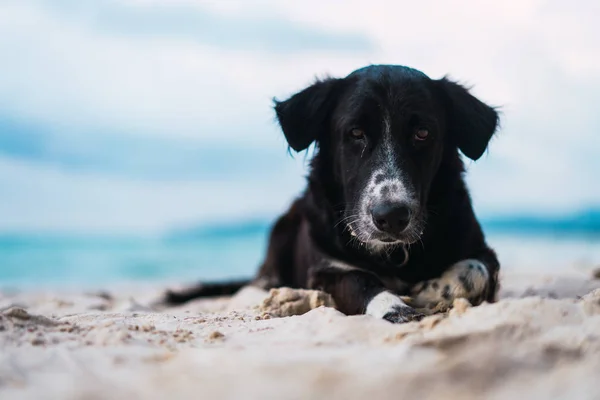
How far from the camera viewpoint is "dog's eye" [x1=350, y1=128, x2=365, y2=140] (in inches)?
155

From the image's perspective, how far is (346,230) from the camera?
164 inches

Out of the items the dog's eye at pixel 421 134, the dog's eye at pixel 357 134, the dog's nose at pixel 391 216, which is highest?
the dog's eye at pixel 357 134

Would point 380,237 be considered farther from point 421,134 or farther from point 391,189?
point 421,134

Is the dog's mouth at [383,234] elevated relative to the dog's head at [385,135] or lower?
lower

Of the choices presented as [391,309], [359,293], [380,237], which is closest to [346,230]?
[359,293]

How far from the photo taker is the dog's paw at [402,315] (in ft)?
10.4

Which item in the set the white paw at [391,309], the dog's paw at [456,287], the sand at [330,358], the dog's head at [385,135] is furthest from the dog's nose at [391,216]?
the sand at [330,358]

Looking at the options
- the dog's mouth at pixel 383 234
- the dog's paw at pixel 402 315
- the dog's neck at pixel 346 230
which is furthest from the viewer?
the dog's neck at pixel 346 230

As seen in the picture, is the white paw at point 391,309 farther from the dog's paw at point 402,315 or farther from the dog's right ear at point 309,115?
the dog's right ear at point 309,115

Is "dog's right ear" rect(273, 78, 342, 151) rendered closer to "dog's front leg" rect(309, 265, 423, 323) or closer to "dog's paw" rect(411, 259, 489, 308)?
"dog's front leg" rect(309, 265, 423, 323)

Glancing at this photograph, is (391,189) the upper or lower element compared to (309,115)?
lower

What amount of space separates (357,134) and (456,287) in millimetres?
1076

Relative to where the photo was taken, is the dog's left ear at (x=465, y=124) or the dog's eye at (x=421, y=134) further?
the dog's left ear at (x=465, y=124)

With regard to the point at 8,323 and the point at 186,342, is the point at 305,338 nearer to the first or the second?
the point at 186,342
